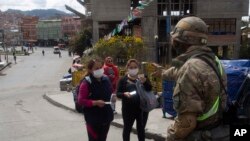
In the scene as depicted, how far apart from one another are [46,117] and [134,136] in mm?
4266

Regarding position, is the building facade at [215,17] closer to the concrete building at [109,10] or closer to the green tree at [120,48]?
the concrete building at [109,10]

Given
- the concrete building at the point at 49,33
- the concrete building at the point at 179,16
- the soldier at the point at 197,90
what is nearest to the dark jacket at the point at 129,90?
Result: the soldier at the point at 197,90

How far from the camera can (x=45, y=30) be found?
15025 centimetres

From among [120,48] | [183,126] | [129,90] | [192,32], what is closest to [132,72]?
[129,90]

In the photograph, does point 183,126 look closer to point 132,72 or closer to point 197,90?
point 197,90

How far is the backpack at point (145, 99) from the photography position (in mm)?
6699

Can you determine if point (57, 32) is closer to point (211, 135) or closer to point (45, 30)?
point (45, 30)

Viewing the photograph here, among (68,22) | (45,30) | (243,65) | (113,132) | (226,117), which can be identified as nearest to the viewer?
(226,117)

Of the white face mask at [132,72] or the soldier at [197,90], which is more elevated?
the soldier at [197,90]

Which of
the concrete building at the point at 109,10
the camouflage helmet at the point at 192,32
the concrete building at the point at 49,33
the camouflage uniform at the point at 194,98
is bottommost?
the concrete building at the point at 49,33

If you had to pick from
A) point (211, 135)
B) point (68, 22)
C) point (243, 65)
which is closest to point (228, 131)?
point (211, 135)

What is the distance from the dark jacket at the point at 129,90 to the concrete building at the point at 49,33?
458 feet

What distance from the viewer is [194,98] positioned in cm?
294

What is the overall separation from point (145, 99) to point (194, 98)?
12.4 ft
